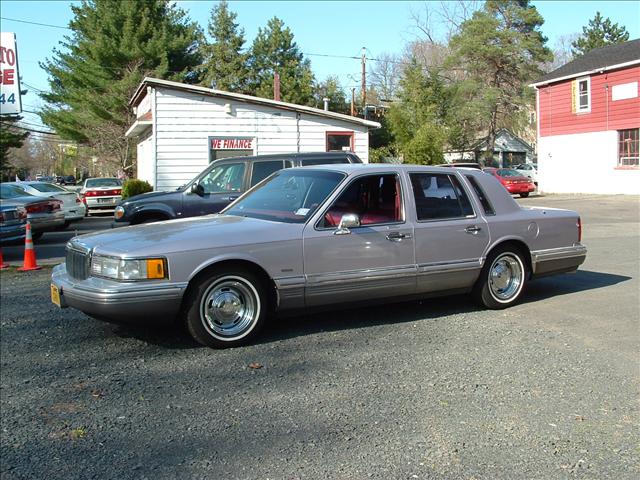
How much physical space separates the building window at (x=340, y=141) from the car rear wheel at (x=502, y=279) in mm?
15614

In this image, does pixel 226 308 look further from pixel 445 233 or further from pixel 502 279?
pixel 502 279

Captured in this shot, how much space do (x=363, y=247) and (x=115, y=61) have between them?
3374 cm

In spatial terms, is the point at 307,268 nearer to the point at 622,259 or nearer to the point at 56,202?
the point at 622,259

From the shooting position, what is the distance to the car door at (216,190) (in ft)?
32.1

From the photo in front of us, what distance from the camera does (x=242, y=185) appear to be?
32.8 ft

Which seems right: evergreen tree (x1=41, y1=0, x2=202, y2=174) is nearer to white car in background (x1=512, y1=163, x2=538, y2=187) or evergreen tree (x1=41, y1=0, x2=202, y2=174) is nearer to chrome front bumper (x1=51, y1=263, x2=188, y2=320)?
white car in background (x1=512, y1=163, x2=538, y2=187)

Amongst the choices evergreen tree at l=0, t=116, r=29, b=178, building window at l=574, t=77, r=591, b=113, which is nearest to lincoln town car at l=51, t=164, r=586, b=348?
building window at l=574, t=77, r=591, b=113

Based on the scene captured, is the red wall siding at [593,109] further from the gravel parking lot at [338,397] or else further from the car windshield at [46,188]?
the gravel parking lot at [338,397]

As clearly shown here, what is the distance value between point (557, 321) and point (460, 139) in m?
41.7

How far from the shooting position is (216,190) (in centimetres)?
1002

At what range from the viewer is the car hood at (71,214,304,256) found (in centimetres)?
502

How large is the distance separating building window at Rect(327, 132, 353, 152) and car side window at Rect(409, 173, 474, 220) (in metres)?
15.6

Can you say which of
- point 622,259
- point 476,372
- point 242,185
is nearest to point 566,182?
point 622,259

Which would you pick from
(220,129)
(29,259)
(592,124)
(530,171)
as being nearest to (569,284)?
(29,259)
